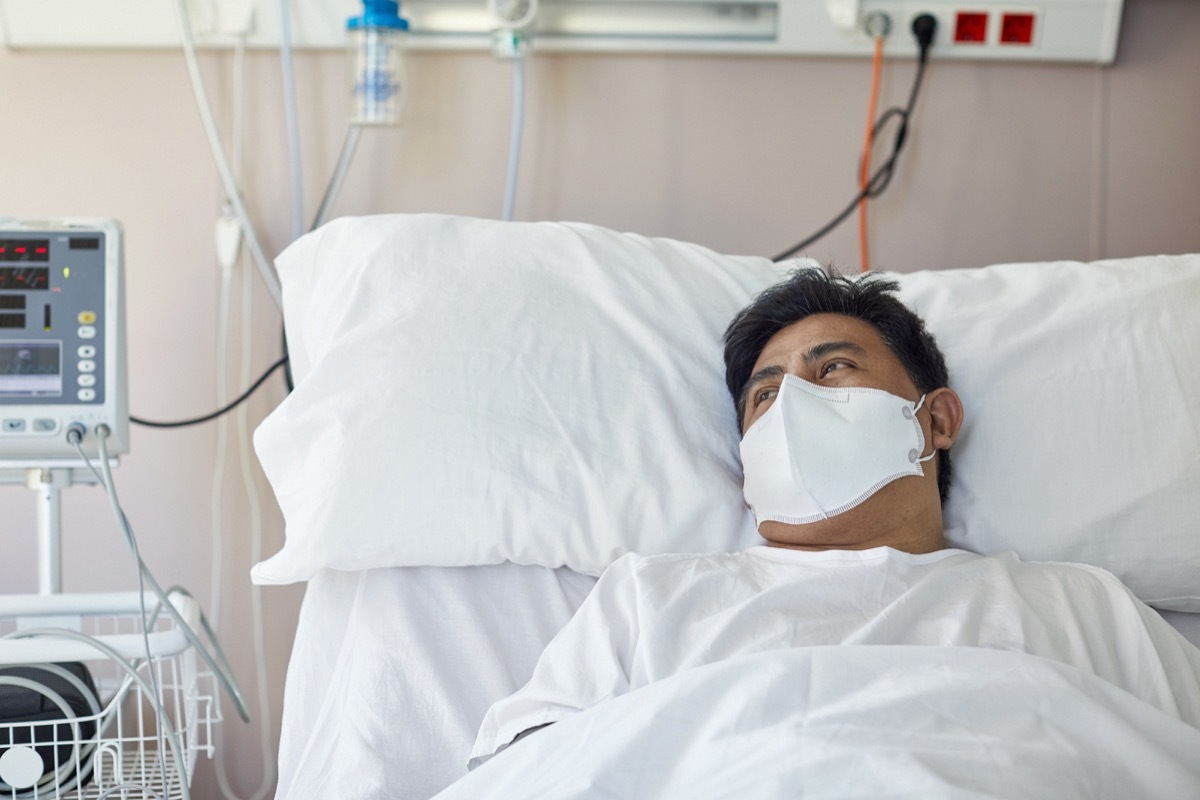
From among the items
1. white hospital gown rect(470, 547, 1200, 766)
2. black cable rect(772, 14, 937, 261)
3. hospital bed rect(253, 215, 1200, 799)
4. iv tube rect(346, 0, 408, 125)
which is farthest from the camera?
black cable rect(772, 14, 937, 261)

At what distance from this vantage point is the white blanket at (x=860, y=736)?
3.06 feet

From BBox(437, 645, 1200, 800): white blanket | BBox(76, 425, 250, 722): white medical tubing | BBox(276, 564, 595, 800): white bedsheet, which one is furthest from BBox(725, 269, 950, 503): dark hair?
BBox(76, 425, 250, 722): white medical tubing

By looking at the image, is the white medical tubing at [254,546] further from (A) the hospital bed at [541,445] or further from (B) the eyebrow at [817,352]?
(B) the eyebrow at [817,352]

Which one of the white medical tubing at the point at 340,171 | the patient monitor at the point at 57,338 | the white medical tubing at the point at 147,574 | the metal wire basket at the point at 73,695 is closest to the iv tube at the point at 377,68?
the white medical tubing at the point at 340,171

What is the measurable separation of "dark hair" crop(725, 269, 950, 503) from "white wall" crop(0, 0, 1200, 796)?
42 cm

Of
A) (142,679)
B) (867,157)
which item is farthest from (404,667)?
(867,157)

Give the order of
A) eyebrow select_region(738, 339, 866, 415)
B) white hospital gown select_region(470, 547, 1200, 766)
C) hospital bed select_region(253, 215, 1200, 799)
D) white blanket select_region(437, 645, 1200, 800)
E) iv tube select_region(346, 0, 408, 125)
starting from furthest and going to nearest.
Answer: iv tube select_region(346, 0, 408, 125)
eyebrow select_region(738, 339, 866, 415)
hospital bed select_region(253, 215, 1200, 799)
white hospital gown select_region(470, 547, 1200, 766)
white blanket select_region(437, 645, 1200, 800)

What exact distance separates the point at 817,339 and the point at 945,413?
0.60ft

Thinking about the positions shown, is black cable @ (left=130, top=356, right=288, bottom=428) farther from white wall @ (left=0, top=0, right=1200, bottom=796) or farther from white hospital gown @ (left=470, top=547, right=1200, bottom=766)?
white hospital gown @ (left=470, top=547, right=1200, bottom=766)

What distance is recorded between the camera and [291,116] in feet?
5.84

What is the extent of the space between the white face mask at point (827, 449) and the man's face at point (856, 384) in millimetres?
19

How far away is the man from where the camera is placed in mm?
1160

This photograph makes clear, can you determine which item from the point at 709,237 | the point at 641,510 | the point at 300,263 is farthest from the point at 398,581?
the point at 709,237

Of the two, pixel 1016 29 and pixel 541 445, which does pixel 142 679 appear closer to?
pixel 541 445
